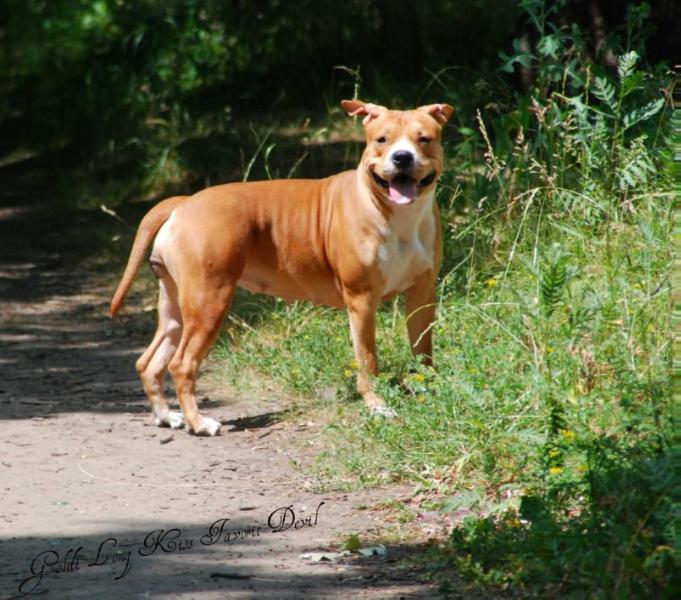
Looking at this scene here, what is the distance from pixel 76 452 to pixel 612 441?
9.60 feet

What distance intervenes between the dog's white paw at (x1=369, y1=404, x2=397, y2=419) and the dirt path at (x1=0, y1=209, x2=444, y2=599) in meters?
0.38

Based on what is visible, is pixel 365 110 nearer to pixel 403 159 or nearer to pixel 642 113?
pixel 403 159

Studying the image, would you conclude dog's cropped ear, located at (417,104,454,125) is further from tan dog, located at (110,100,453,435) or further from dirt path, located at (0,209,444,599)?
dirt path, located at (0,209,444,599)

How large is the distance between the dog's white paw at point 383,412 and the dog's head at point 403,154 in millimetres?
1020

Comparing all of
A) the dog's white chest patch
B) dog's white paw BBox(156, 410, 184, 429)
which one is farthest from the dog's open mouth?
dog's white paw BBox(156, 410, 184, 429)

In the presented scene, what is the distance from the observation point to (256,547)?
4.89 metres

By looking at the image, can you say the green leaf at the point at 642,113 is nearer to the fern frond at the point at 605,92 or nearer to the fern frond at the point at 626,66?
the fern frond at the point at 605,92

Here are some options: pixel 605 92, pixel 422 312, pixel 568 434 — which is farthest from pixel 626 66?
pixel 568 434

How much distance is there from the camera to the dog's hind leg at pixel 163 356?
6.85 metres

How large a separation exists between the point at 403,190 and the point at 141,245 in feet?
4.78

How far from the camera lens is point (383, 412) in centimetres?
615

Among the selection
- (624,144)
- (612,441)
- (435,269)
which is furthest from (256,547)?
(624,144)

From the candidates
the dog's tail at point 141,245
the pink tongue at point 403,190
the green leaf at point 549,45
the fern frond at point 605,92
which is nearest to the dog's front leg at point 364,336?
the pink tongue at point 403,190

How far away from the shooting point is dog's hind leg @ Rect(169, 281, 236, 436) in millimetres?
6582
